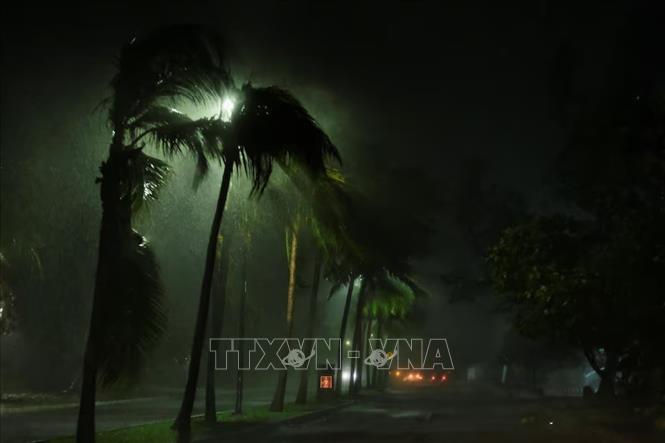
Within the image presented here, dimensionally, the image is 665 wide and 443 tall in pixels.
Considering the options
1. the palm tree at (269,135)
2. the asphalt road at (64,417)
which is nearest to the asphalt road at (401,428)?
the asphalt road at (64,417)

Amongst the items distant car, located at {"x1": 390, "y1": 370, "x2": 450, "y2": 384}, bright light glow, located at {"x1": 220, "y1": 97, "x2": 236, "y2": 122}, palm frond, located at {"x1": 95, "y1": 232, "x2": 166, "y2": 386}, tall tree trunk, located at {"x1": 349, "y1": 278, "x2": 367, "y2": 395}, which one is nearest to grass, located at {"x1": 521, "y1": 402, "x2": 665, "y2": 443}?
palm frond, located at {"x1": 95, "y1": 232, "x2": 166, "y2": 386}

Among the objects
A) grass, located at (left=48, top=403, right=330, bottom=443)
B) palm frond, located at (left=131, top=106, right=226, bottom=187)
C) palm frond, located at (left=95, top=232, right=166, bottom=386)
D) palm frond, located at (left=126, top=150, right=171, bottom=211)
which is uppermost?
palm frond, located at (left=131, top=106, right=226, bottom=187)

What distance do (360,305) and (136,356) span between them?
120ft

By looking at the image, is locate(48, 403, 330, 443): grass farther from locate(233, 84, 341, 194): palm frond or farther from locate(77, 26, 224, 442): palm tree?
locate(233, 84, 341, 194): palm frond

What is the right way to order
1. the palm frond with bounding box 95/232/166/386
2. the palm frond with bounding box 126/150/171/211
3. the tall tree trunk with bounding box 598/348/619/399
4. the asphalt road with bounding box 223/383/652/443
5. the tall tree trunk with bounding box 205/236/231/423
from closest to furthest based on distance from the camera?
the palm frond with bounding box 95/232/166/386, the palm frond with bounding box 126/150/171/211, the asphalt road with bounding box 223/383/652/443, the tall tree trunk with bounding box 205/236/231/423, the tall tree trunk with bounding box 598/348/619/399

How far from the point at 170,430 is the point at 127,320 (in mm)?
6584

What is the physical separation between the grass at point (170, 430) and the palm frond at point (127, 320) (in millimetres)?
3752

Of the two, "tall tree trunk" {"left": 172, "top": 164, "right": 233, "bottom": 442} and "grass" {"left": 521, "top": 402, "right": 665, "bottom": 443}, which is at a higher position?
"tall tree trunk" {"left": 172, "top": 164, "right": 233, "bottom": 442}

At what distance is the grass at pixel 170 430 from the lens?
16906mm

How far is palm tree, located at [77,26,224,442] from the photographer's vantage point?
13062 mm

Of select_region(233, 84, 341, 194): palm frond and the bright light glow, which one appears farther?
the bright light glow

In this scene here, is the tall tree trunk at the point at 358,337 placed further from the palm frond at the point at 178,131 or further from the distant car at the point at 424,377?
the palm frond at the point at 178,131
